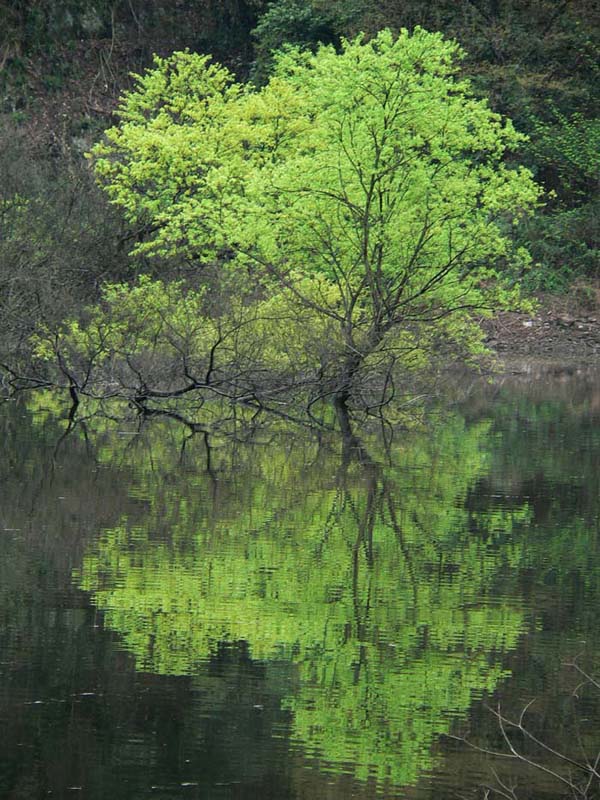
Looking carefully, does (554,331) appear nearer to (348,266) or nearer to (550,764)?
(348,266)

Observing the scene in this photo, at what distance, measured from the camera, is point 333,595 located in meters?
11.6

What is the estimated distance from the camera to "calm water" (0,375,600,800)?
25.5ft

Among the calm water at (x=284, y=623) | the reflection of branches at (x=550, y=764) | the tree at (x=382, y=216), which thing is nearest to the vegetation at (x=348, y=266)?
the tree at (x=382, y=216)

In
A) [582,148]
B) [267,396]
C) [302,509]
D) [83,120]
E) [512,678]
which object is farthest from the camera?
[83,120]

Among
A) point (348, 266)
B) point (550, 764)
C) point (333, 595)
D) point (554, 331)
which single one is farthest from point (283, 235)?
point (550, 764)

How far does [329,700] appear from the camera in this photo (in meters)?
8.84

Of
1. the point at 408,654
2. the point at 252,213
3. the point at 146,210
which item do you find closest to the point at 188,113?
the point at 146,210

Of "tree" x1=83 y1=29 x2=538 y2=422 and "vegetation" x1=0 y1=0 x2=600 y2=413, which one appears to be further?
"vegetation" x1=0 y1=0 x2=600 y2=413

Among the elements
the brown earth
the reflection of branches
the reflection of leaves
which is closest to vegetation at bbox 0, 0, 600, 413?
the reflection of leaves

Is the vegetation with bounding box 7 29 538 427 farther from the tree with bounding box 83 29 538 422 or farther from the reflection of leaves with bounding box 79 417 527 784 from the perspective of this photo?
the reflection of leaves with bounding box 79 417 527 784

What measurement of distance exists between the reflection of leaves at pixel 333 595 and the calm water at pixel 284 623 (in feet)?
0.09

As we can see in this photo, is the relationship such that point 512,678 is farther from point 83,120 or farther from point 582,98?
point 83,120

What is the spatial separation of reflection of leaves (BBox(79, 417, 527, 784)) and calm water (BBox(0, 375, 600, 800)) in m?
0.03

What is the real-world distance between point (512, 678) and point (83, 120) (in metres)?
45.9
